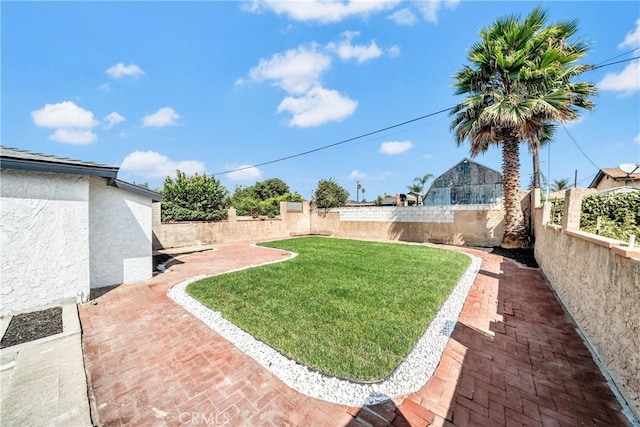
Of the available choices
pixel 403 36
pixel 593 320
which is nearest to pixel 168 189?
pixel 403 36

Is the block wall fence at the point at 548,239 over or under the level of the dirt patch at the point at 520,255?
over

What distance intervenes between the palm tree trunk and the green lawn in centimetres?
409

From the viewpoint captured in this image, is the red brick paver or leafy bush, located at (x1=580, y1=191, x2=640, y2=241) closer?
the red brick paver

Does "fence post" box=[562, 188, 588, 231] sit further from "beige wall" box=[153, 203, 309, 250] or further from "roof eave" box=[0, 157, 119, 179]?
"beige wall" box=[153, 203, 309, 250]

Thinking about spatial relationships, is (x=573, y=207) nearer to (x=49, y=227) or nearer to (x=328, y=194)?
(x=49, y=227)

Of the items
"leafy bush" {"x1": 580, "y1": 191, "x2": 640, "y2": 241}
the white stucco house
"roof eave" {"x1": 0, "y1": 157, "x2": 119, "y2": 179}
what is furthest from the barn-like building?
the white stucco house

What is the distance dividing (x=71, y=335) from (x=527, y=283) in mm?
10180

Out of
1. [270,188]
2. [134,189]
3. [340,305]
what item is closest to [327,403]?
[340,305]

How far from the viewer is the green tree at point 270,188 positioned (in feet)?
141

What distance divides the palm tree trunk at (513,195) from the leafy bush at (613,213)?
3092 millimetres

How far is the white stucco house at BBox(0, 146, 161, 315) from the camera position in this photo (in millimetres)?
4531

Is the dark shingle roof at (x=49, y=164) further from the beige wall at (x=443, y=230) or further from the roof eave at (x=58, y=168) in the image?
the beige wall at (x=443, y=230)

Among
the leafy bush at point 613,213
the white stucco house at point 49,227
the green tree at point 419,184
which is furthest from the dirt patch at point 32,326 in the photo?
the green tree at point 419,184

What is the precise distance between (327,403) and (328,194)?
1867cm
